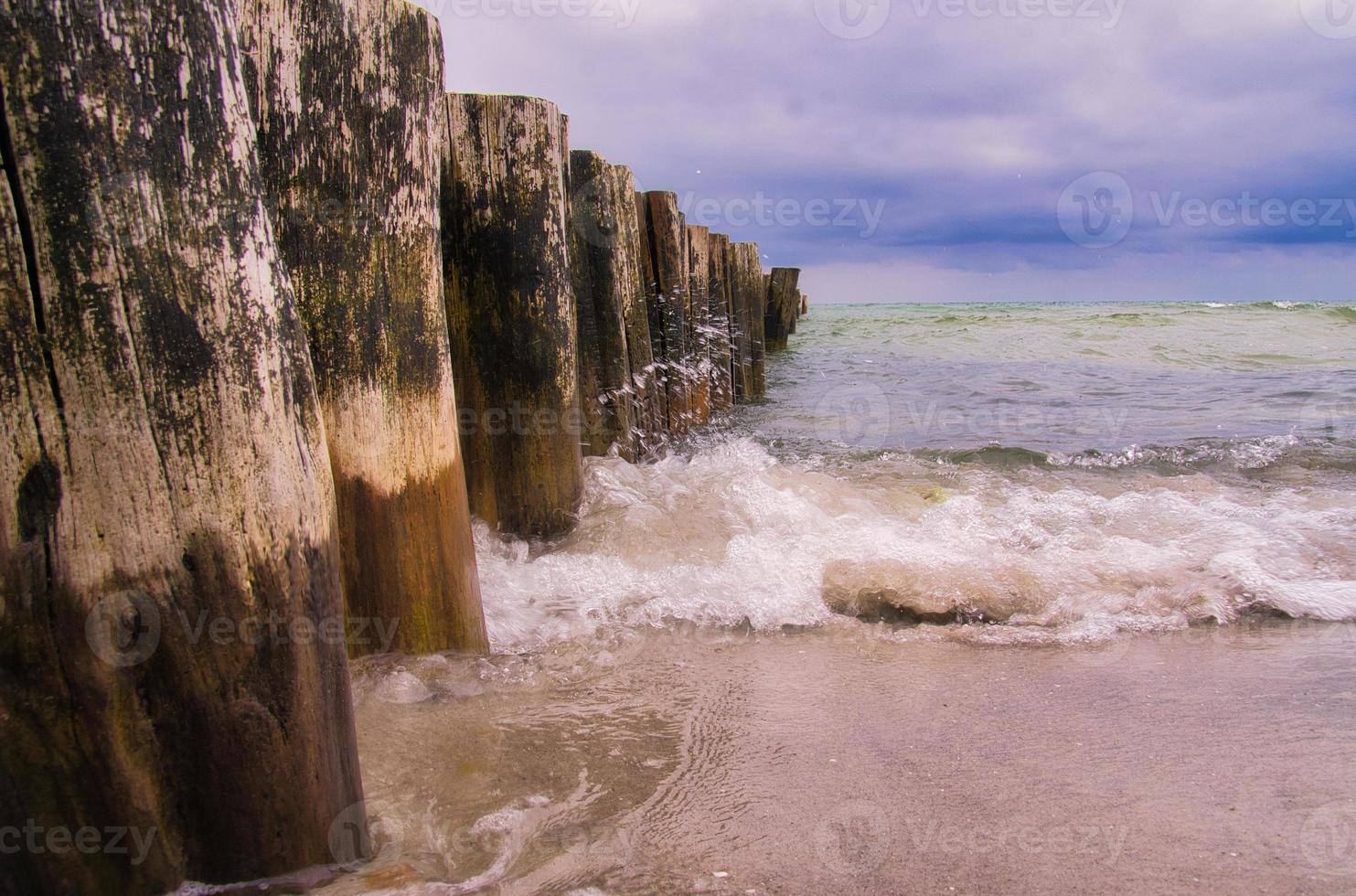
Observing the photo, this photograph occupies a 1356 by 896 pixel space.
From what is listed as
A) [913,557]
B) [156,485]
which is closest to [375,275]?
[156,485]

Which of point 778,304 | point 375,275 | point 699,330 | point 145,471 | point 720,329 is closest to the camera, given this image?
point 145,471

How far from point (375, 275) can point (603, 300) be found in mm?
2974

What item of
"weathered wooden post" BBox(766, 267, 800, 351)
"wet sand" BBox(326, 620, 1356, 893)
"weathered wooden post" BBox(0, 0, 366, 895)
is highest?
"weathered wooden post" BBox(766, 267, 800, 351)

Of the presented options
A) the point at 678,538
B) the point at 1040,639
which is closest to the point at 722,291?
the point at 678,538

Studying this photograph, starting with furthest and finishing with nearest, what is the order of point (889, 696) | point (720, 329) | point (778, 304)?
point (778, 304), point (720, 329), point (889, 696)

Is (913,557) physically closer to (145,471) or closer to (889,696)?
(889,696)

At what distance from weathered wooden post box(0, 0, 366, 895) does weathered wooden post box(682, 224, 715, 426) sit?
6394 millimetres

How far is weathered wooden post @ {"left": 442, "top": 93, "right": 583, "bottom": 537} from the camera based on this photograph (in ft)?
13.5

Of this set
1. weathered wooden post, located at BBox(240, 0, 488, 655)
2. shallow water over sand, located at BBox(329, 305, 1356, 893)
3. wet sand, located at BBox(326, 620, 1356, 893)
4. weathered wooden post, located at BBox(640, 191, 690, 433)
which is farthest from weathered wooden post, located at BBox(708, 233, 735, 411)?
weathered wooden post, located at BBox(240, 0, 488, 655)

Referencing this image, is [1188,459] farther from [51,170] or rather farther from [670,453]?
[51,170]

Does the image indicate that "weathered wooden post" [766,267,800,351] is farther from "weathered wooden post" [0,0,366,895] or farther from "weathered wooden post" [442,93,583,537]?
"weathered wooden post" [0,0,366,895]

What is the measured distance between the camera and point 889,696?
2949mm

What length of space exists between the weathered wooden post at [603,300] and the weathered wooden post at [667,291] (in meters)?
1.24

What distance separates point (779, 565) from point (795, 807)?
1.99m
